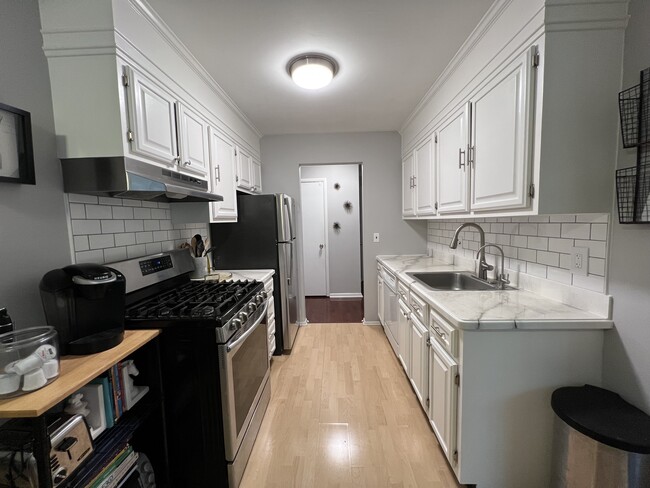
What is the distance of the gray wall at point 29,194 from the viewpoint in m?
1.06

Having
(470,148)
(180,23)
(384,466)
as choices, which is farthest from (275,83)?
(384,466)

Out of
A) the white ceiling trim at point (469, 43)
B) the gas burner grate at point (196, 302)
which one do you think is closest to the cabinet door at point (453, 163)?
the white ceiling trim at point (469, 43)

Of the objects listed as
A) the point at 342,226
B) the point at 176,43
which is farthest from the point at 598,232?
the point at 342,226

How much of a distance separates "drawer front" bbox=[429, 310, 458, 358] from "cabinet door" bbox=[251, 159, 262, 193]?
237 cm

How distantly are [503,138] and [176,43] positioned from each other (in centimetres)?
192

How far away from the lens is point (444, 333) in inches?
56.7

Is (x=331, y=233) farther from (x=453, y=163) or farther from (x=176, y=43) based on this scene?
(x=176, y=43)

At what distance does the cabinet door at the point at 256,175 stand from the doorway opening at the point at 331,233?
136cm

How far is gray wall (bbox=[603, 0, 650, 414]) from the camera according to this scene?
1.09 metres

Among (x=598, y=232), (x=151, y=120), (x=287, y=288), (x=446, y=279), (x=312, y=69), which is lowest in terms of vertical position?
(x=287, y=288)

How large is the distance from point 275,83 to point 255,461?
2.60 meters

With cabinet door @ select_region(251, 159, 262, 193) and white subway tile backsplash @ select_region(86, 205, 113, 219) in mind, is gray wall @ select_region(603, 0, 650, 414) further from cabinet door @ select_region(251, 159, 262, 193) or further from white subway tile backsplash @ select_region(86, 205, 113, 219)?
cabinet door @ select_region(251, 159, 262, 193)

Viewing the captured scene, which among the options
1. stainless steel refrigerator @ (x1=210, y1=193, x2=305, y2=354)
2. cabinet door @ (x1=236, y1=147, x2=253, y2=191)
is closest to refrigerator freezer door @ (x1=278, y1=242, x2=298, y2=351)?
stainless steel refrigerator @ (x1=210, y1=193, x2=305, y2=354)

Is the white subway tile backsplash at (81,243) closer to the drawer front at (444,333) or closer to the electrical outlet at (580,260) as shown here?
the drawer front at (444,333)
